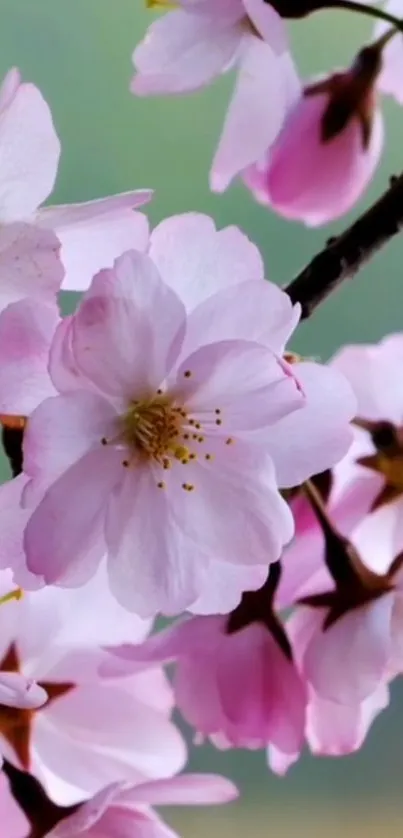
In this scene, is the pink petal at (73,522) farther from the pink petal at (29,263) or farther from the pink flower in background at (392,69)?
the pink flower in background at (392,69)

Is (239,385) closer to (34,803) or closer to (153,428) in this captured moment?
(153,428)

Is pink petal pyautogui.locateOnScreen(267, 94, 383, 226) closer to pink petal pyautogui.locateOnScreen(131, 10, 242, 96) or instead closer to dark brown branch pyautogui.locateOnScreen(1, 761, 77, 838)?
pink petal pyautogui.locateOnScreen(131, 10, 242, 96)

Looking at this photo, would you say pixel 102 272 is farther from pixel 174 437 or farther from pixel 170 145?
pixel 170 145

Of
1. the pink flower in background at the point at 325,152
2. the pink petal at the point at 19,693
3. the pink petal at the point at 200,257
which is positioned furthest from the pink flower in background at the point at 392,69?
the pink petal at the point at 19,693

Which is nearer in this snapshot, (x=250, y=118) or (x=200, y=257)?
(x=200, y=257)

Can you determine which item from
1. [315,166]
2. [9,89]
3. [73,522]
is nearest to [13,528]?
[73,522]

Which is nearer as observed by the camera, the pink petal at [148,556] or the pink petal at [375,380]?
the pink petal at [148,556]
